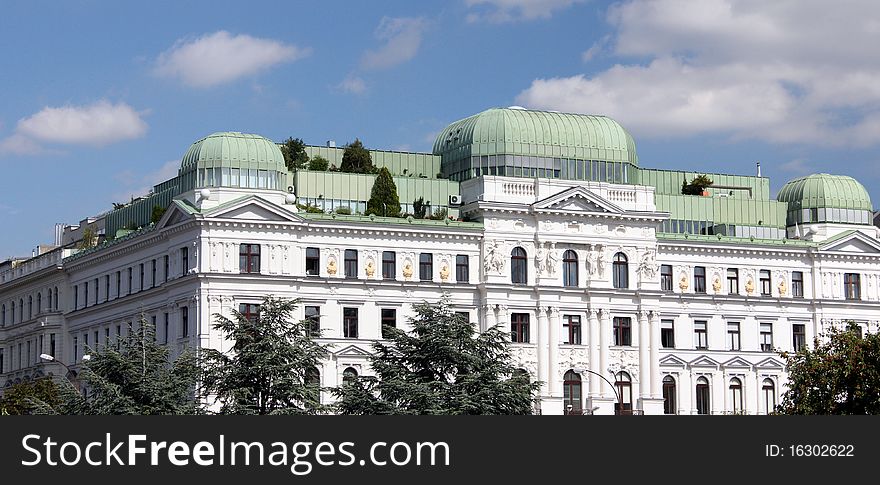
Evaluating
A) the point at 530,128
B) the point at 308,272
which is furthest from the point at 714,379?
the point at 308,272

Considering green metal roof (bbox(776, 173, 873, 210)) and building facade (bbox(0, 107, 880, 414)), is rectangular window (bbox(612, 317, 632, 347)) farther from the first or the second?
green metal roof (bbox(776, 173, 873, 210))

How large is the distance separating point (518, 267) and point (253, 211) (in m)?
20.3

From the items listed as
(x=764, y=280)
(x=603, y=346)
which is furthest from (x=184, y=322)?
(x=764, y=280)

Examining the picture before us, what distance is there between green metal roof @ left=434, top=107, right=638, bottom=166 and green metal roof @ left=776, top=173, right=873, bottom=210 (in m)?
16.9

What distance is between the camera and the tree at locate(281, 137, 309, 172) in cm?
13276

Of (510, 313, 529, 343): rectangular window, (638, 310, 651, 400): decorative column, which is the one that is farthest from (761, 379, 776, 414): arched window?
(510, 313, 529, 343): rectangular window

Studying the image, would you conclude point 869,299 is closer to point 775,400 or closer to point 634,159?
point 775,400

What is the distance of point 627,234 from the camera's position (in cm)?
12950

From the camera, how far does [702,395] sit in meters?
133

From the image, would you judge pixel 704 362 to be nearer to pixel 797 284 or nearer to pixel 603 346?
pixel 603 346

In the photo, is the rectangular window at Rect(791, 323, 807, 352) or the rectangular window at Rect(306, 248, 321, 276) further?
the rectangular window at Rect(791, 323, 807, 352)

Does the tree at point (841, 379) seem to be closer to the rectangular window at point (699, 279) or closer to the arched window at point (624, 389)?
the arched window at point (624, 389)

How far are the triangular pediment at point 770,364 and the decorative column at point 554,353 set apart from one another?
1836 centimetres

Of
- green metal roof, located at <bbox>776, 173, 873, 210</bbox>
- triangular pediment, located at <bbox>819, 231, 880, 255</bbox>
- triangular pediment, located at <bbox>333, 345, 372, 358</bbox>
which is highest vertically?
green metal roof, located at <bbox>776, 173, 873, 210</bbox>
